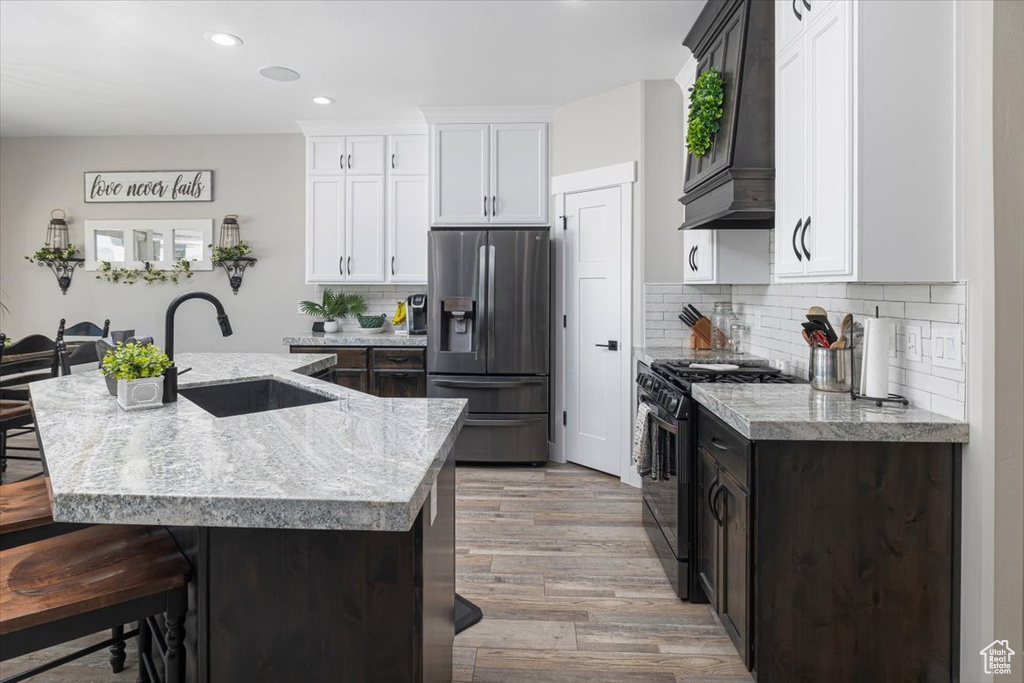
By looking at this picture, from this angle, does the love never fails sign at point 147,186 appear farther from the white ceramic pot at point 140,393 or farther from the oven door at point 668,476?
the oven door at point 668,476

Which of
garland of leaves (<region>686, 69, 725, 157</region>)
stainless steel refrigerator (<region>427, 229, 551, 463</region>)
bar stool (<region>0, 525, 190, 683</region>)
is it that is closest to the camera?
bar stool (<region>0, 525, 190, 683</region>)

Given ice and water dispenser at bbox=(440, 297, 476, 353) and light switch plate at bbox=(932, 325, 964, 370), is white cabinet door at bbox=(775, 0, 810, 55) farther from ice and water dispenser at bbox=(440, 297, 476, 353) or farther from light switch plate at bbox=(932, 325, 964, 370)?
ice and water dispenser at bbox=(440, 297, 476, 353)

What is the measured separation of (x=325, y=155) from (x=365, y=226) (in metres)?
0.68

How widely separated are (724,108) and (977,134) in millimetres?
1199

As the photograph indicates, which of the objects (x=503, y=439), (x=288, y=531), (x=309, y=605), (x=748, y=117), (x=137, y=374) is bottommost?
(x=503, y=439)

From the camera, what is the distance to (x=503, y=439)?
182 inches

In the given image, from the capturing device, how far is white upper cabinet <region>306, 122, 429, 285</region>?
5.16 meters

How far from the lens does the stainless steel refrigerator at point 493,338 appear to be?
456 centimetres

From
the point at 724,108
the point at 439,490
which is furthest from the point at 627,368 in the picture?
the point at 439,490

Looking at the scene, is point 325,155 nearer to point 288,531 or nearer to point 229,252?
point 229,252

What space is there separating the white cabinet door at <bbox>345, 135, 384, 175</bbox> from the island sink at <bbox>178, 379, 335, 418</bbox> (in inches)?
114

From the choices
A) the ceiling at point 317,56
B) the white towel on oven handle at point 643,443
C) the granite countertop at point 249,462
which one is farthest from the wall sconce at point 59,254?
the white towel on oven handle at point 643,443

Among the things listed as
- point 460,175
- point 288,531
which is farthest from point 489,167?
point 288,531

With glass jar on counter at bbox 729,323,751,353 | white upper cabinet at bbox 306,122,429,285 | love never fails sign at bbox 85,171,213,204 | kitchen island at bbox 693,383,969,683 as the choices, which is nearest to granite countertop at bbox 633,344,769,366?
glass jar on counter at bbox 729,323,751,353
